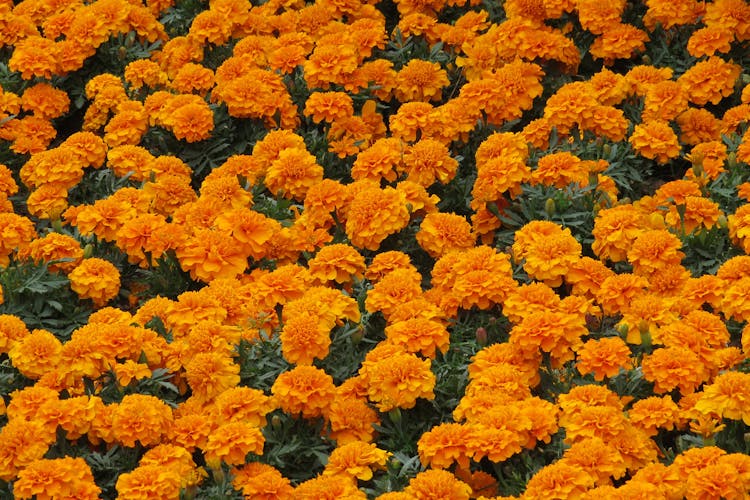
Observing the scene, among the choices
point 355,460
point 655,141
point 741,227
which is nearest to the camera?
point 355,460

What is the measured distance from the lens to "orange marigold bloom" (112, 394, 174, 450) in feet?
15.9

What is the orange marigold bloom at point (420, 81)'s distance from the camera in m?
7.06

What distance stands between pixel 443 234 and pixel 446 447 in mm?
1500

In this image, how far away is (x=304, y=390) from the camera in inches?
197

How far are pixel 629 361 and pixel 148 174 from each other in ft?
8.70

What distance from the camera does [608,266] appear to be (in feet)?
19.6

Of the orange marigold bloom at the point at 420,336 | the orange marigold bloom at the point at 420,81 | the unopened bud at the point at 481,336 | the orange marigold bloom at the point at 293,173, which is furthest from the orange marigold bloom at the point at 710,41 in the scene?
the orange marigold bloom at the point at 420,336

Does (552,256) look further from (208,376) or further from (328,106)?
(328,106)

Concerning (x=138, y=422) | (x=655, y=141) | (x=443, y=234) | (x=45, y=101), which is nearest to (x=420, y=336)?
(x=443, y=234)

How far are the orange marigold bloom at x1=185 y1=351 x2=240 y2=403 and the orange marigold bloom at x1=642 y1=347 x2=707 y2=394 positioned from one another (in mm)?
1567

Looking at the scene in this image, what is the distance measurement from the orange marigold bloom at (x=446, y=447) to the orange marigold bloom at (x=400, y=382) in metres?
0.28

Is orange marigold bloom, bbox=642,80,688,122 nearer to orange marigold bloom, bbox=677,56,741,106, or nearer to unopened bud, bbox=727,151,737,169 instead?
orange marigold bloom, bbox=677,56,741,106

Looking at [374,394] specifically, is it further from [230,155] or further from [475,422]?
[230,155]

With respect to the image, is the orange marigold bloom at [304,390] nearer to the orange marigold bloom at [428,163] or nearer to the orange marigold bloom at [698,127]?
the orange marigold bloom at [428,163]
